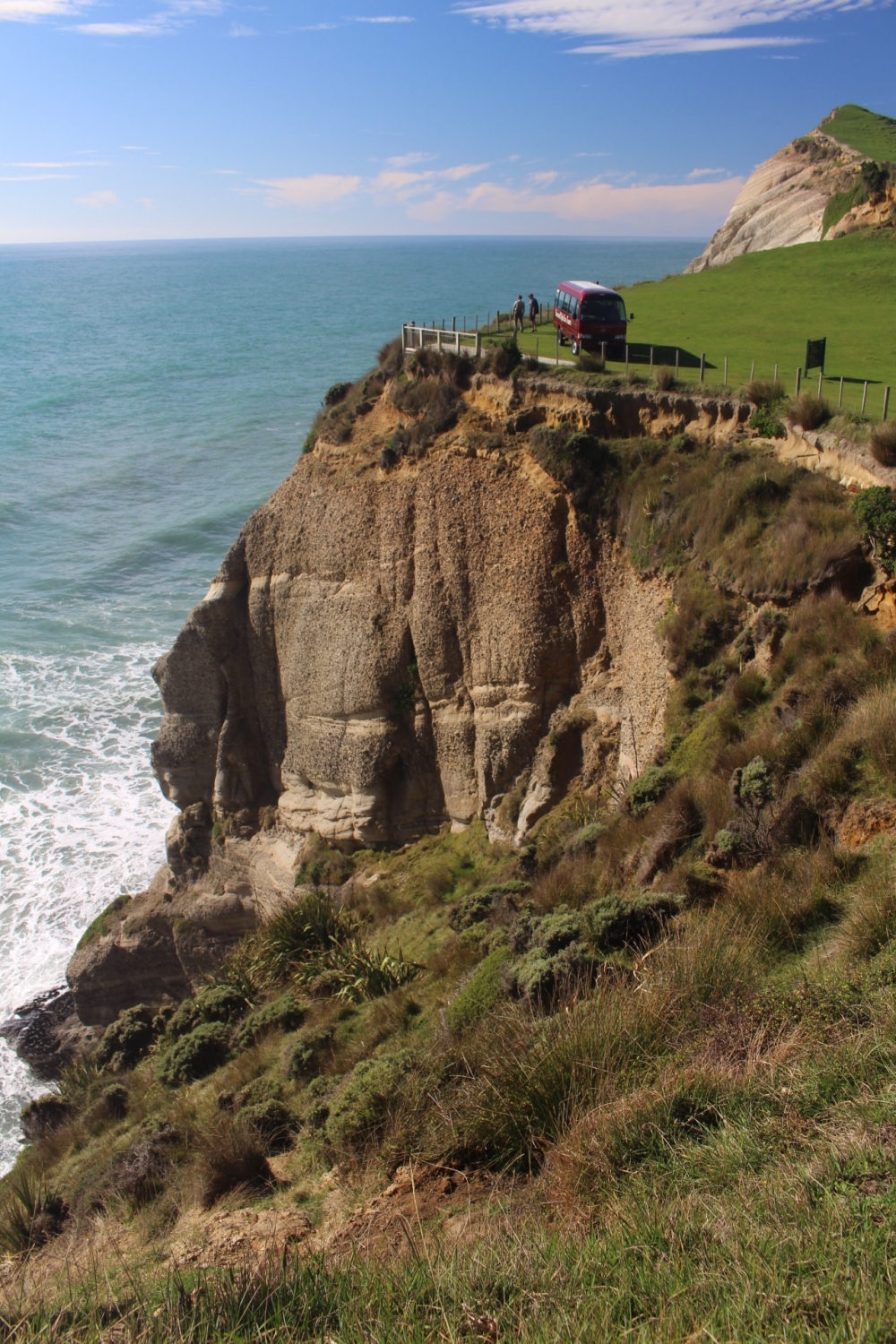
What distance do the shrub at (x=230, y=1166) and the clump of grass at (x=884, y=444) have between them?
11.9 meters

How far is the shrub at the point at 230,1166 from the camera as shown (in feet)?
30.1

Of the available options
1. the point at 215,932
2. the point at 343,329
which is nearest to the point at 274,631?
the point at 215,932

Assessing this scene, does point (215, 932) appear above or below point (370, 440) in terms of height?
below

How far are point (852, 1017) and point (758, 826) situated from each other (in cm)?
384

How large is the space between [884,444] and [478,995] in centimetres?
954

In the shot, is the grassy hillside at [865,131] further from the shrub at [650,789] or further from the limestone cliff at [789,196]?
the shrub at [650,789]

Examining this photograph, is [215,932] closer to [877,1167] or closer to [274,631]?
[274,631]

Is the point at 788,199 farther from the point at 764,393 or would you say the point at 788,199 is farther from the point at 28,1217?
the point at 28,1217

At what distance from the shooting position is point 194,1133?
10852 millimetres

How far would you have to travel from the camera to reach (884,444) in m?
13.9

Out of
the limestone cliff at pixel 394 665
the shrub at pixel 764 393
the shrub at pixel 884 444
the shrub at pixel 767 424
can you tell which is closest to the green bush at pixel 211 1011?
the limestone cliff at pixel 394 665

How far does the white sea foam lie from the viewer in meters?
24.7

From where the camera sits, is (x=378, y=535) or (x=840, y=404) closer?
(x=840, y=404)

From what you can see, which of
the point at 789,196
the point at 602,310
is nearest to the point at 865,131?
the point at 789,196
